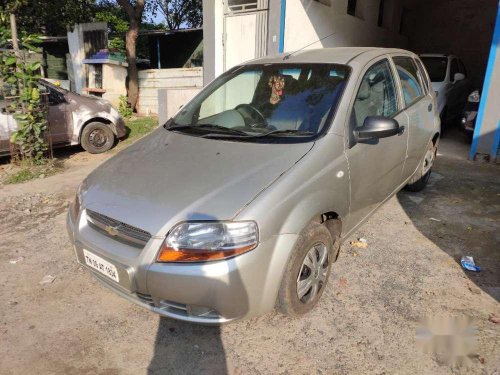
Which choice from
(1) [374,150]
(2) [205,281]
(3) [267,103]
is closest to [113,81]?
(3) [267,103]

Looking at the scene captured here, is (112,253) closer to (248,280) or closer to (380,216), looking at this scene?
(248,280)

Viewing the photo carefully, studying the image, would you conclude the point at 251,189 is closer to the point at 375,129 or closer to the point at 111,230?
the point at 111,230

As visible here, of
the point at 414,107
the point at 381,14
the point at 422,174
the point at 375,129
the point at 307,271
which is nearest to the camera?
the point at 307,271

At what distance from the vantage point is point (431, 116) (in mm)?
4352

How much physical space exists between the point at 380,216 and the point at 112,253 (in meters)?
2.99

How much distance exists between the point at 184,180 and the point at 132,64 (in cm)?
956

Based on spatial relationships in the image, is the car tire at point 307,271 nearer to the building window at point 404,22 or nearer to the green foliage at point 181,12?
the building window at point 404,22

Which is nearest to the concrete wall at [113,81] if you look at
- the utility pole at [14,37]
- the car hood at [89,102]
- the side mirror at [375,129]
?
the car hood at [89,102]

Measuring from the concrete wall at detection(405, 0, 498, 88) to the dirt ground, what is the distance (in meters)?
11.7

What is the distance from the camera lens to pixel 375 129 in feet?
8.96

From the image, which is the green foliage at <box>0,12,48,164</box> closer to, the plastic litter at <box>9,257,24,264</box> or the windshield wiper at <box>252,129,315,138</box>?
the plastic litter at <box>9,257,24,264</box>

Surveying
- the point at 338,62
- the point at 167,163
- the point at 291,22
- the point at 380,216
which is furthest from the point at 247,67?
the point at 291,22

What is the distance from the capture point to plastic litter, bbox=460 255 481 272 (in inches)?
126

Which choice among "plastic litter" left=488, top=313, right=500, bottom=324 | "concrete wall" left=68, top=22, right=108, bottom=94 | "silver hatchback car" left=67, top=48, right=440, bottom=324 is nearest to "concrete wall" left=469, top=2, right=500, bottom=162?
"silver hatchback car" left=67, top=48, right=440, bottom=324
